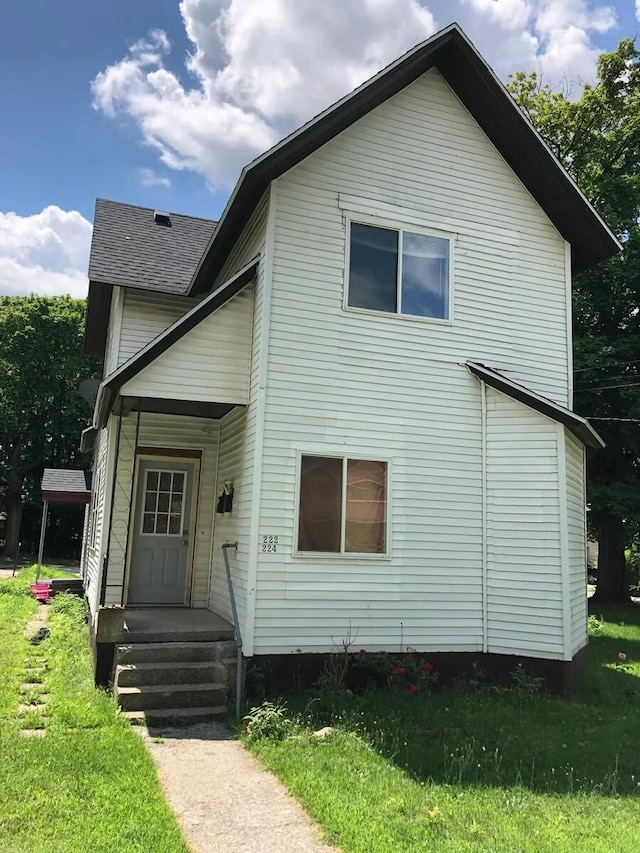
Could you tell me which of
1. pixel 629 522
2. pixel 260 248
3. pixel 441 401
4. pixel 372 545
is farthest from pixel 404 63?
pixel 629 522

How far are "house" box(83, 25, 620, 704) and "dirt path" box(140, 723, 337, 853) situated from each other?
1713mm

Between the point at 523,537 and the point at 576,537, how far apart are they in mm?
1271

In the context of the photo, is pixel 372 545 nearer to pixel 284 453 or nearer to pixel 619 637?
pixel 284 453

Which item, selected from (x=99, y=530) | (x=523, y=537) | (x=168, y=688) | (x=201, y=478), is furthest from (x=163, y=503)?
(x=523, y=537)

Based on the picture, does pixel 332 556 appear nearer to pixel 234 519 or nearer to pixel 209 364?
pixel 234 519

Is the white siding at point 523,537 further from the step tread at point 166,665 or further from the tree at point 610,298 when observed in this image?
the tree at point 610,298

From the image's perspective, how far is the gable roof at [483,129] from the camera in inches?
333

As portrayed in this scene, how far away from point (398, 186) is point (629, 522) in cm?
1451

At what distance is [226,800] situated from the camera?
4875mm

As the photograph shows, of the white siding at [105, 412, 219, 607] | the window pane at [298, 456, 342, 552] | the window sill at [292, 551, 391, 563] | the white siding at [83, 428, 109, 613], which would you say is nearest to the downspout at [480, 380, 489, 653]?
the window sill at [292, 551, 391, 563]

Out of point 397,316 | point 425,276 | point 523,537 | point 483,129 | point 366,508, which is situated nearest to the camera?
point 366,508

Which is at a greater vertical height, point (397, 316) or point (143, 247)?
point (143, 247)

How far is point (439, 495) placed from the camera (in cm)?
891

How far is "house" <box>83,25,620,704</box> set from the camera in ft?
27.0
